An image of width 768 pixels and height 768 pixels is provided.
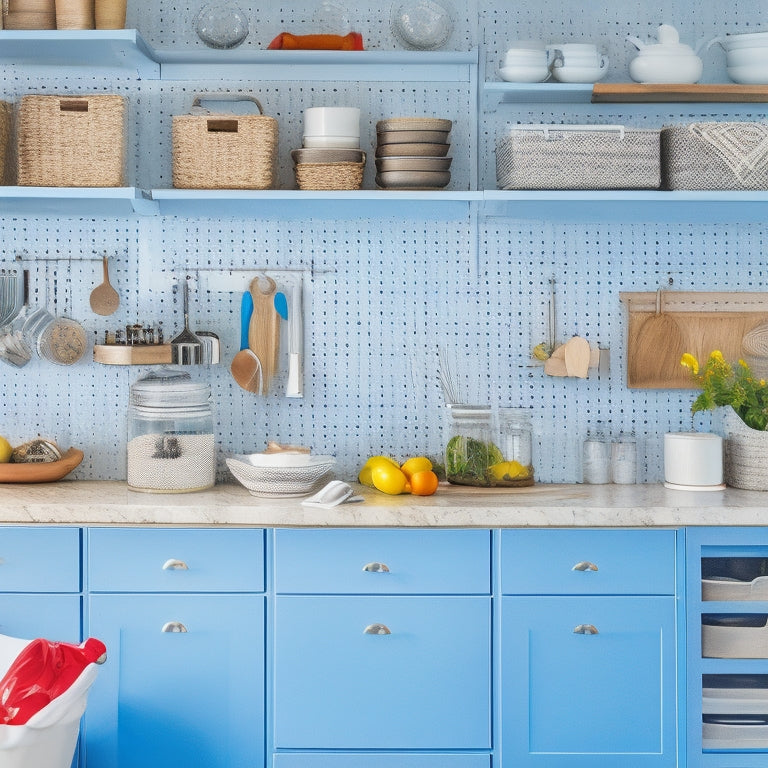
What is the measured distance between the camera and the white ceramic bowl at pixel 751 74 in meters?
2.90

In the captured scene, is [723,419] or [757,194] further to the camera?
[723,419]

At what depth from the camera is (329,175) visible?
282cm

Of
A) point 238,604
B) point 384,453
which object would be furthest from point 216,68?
point 238,604

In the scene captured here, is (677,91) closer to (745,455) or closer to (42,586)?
(745,455)

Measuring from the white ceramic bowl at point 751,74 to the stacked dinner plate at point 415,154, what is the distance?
858 millimetres

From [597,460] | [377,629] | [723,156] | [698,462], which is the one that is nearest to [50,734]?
[377,629]

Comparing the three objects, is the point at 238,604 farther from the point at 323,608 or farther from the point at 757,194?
the point at 757,194

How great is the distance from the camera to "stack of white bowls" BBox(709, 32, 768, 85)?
113 inches

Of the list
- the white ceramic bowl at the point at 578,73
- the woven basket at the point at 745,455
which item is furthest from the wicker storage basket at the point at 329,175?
the woven basket at the point at 745,455

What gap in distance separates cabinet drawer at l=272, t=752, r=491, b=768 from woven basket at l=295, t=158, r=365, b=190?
151 cm

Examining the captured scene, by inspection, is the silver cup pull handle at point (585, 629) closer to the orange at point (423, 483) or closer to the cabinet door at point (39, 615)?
the orange at point (423, 483)

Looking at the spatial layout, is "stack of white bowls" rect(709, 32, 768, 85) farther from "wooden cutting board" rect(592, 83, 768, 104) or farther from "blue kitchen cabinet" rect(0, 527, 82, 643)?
"blue kitchen cabinet" rect(0, 527, 82, 643)

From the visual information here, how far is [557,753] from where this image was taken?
2.56 m

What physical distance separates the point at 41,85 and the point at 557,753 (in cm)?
244
